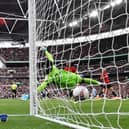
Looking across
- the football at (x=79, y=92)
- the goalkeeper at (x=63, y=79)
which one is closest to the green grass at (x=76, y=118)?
the football at (x=79, y=92)

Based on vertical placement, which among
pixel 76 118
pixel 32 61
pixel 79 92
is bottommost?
pixel 76 118

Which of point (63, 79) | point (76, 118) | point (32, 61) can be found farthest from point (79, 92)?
point (76, 118)

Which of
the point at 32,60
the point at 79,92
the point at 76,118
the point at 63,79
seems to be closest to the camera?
the point at 76,118

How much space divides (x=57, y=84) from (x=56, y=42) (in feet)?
5.86

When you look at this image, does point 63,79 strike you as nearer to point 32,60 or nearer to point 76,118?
point 32,60

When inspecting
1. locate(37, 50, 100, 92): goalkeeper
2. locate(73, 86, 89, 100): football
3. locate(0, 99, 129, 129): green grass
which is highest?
locate(37, 50, 100, 92): goalkeeper

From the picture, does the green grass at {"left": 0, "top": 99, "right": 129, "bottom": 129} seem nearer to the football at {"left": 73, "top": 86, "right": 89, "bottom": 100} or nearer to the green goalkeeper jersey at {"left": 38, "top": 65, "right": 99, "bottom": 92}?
the football at {"left": 73, "top": 86, "right": 89, "bottom": 100}

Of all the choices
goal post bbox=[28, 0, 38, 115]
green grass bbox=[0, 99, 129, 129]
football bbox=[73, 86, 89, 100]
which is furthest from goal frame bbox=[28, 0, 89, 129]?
Result: football bbox=[73, 86, 89, 100]

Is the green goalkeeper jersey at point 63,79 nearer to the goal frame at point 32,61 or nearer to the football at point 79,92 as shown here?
the goal frame at point 32,61

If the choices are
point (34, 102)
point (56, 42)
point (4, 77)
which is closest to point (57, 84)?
point (34, 102)

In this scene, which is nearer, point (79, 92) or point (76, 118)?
point (76, 118)

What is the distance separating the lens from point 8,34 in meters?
36.7

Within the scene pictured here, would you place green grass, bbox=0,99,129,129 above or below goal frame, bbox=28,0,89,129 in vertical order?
below

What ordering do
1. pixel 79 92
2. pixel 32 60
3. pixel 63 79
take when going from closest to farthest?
pixel 63 79 < pixel 32 60 < pixel 79 92
